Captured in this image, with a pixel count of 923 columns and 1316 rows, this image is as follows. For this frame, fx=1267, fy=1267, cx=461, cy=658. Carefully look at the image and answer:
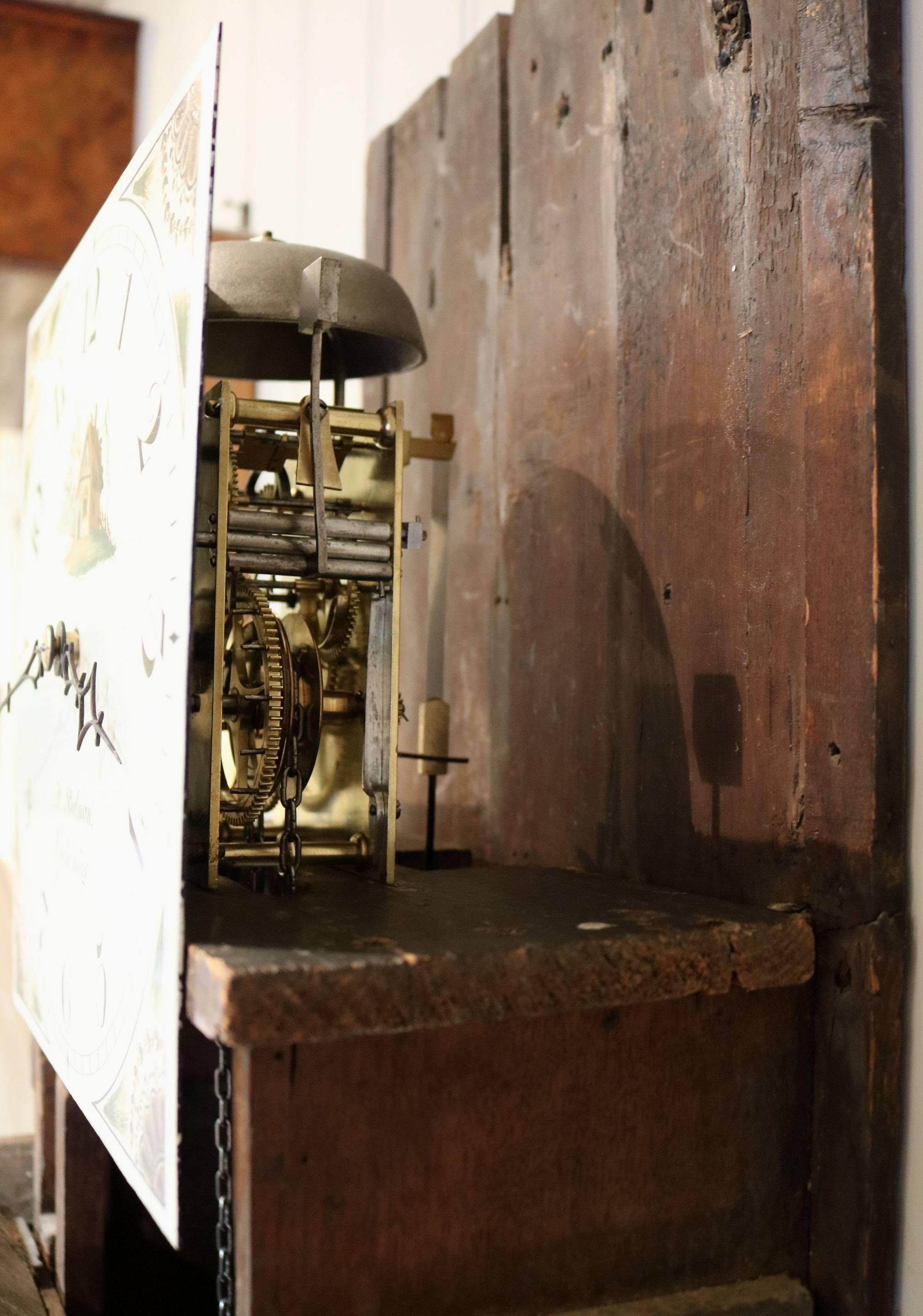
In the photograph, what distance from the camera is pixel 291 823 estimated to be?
114 cm

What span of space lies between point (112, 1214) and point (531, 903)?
0.66 meters

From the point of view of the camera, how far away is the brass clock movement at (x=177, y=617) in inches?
35.9

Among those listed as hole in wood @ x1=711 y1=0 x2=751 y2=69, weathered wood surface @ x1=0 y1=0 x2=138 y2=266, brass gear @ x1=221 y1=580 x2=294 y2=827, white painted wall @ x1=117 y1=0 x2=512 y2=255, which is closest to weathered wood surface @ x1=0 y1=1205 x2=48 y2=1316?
brass gear @ x1=221 y1=580 x2=294 y2=827

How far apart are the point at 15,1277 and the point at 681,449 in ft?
3.53

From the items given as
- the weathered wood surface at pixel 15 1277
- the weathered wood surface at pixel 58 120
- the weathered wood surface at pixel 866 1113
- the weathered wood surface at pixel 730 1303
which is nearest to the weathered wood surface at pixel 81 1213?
the weathered wood surface at pixel 15 1277

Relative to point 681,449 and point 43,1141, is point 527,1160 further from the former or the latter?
point 43,1141

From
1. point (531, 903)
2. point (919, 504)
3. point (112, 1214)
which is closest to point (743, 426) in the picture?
point (919, 504)

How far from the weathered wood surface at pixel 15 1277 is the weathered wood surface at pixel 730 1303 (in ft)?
1.86

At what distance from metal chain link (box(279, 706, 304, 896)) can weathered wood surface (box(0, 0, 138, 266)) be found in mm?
2372

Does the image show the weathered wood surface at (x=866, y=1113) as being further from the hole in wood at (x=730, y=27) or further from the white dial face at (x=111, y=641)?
the hole in wood at (x=730, y=27)

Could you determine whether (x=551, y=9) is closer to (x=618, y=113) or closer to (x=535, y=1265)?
(x=618, y=113)

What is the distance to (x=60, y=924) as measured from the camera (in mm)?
1221

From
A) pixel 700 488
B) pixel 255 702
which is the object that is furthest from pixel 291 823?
pixel 700 488

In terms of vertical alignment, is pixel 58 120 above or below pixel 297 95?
above
